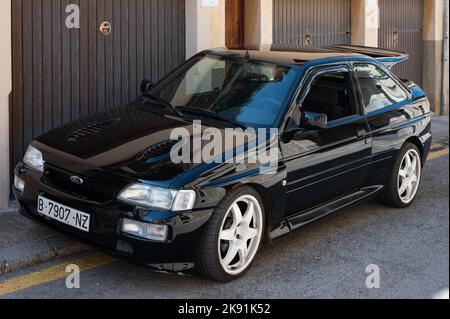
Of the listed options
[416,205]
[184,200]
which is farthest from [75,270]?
[416,205]

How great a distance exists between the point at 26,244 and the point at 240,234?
170 cm

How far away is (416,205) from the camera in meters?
7.28

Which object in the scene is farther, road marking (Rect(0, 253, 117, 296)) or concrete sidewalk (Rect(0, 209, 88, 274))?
concrete sidewalk (Rect(0, 209, 88, 274))

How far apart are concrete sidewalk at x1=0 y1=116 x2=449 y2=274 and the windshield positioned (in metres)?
1.47

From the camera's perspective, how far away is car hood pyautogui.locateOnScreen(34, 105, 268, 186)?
4844 mm

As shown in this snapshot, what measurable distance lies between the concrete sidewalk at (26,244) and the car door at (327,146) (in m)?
1.77

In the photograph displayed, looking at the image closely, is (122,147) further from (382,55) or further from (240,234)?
(382,55)

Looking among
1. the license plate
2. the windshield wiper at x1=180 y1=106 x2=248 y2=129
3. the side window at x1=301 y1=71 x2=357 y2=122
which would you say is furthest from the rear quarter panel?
the license plate

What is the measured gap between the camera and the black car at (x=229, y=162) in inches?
186

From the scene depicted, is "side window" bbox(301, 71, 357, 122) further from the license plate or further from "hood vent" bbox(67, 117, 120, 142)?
the license plate

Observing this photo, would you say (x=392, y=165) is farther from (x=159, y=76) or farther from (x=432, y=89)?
(x=432, y=89)

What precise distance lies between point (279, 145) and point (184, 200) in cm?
107

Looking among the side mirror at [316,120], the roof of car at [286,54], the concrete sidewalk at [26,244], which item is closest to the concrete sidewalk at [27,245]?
the concrete sidewalk at [26,244]

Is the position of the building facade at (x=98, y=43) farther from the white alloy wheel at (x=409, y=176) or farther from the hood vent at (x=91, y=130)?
the white alloy wheel at (x=409, y=176)
